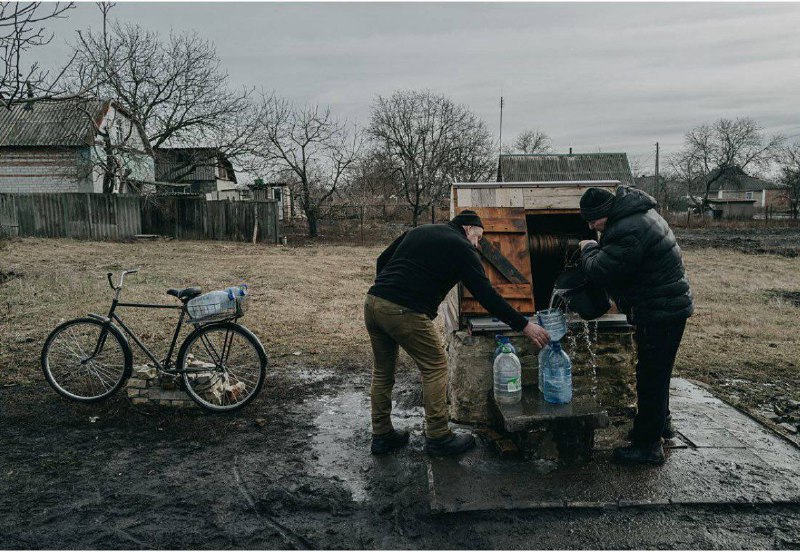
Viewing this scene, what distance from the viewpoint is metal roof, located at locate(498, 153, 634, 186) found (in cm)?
2814

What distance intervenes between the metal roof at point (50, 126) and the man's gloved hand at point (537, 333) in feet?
88.7

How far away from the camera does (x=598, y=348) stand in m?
4.99

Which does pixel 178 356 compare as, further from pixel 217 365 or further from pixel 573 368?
pixel 573 368

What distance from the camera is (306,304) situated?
10.9 m

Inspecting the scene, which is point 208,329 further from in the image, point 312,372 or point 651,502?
point 651,502

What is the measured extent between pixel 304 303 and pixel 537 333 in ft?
24.4

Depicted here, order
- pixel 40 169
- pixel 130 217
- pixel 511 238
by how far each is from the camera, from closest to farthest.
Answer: pixel 511 238 → pixel 130 217 → pixel 40 169

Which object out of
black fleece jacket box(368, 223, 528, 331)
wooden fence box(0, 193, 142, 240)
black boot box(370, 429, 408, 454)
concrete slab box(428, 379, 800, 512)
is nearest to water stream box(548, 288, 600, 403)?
concrete slab box(428, 379, 800, 512)

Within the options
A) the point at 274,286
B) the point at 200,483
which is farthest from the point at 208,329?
the point at 274,286

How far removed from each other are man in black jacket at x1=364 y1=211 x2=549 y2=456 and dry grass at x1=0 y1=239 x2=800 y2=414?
2950mm

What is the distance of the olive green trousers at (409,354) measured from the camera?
4.17 metres

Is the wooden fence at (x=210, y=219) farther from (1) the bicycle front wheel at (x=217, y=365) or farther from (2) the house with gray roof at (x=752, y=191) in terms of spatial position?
(2) the house with gray roof at (x=752, y=191)

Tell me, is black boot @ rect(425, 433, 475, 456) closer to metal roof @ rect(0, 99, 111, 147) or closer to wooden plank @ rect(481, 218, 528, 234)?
wooden plank @ rect(481, 218, 528, 234)

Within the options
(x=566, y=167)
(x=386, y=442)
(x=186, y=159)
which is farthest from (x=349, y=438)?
(x=186, y=159)
